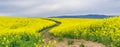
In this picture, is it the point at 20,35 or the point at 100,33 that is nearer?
the point at 100,33

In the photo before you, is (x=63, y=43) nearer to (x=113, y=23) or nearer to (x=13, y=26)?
(x=113, y=23)

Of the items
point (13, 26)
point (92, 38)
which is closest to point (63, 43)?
point (92, 38)

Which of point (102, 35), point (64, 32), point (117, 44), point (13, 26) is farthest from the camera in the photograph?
point (13, 26)

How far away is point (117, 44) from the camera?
1026 inches

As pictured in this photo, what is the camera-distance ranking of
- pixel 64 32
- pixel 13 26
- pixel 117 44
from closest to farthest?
pixel 117 44 < pixel 64 32 < pixel 13 26

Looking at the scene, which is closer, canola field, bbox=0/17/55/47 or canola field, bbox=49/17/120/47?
canola field, bbox=0/17/55/47

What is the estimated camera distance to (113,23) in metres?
33.8

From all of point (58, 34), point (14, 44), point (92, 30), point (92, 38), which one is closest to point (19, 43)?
point (14, 44)

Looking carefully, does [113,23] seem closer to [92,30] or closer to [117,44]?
[92,30]

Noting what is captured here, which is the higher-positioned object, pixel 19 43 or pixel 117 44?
pixel 19 43

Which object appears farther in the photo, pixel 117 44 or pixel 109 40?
pixel 109 40

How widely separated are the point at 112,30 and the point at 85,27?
5.31 metres

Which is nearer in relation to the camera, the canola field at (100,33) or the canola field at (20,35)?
the canola field at (20,35)

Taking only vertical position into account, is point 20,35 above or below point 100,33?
below
